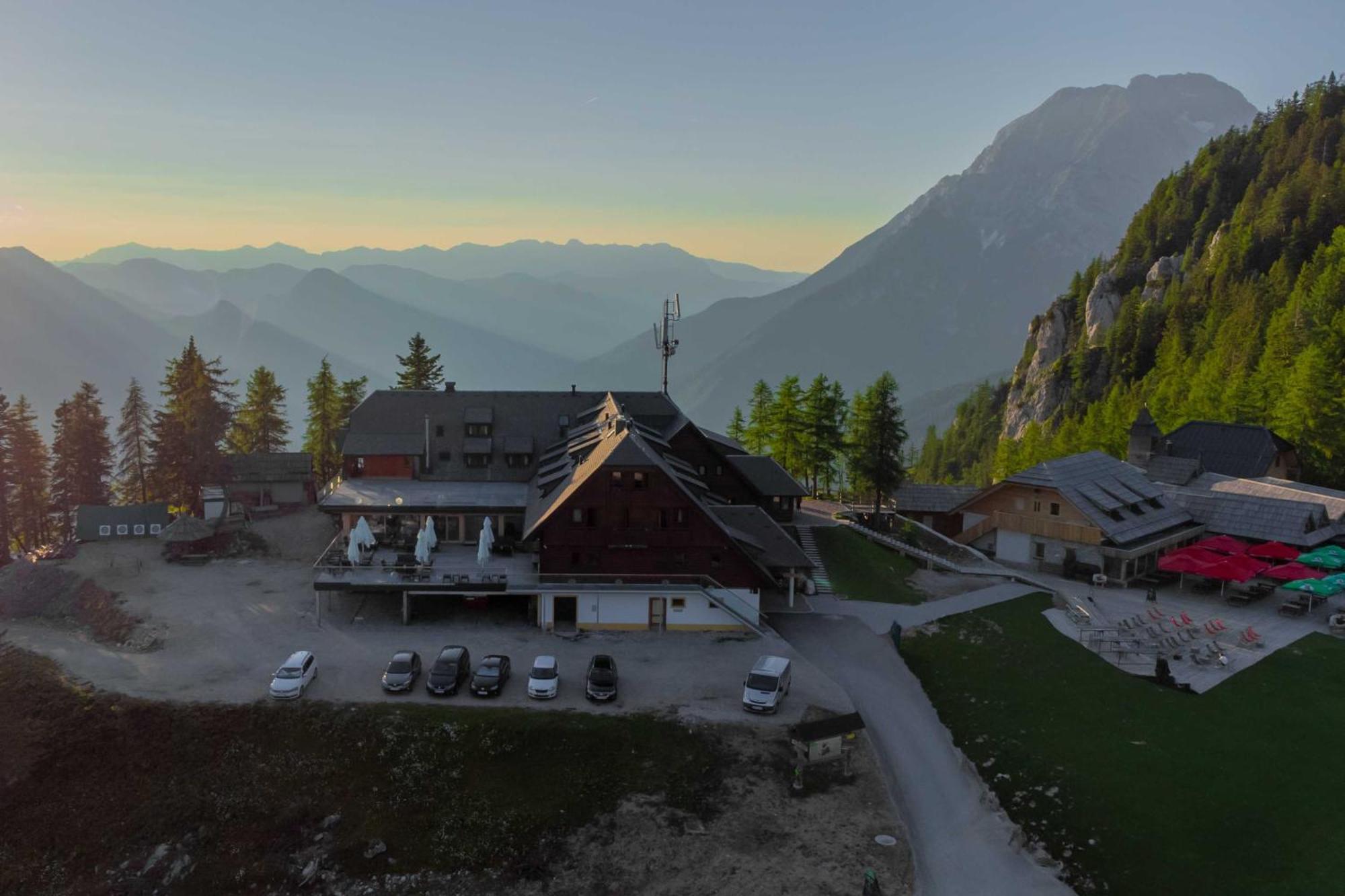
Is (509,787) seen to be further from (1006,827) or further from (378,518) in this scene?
(378,518)

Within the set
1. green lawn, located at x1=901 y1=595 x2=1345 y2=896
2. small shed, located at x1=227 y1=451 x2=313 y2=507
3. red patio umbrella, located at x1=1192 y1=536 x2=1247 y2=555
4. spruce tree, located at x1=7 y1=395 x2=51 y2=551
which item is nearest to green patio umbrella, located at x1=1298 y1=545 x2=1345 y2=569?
red patio umbrella, located at x1=1192 y1=536 x2=1247 y2=555

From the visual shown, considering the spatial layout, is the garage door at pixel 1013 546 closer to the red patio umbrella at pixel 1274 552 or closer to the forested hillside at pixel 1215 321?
the red patio umbrella at pixel 1274 552

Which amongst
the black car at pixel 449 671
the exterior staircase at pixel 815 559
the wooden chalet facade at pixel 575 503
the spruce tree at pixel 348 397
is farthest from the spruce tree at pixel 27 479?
the exterior staircase at pixel 815 559

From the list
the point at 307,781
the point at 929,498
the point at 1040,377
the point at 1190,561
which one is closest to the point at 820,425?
the point at 929,498

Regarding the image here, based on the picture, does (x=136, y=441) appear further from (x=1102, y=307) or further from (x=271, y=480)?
(x=1102, y=307)

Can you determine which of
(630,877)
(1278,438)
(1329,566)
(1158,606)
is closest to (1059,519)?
(1158,606)

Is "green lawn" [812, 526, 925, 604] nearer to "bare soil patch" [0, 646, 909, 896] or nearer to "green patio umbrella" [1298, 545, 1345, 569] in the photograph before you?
"bare soil patch" [0, 646, 909, 896]
